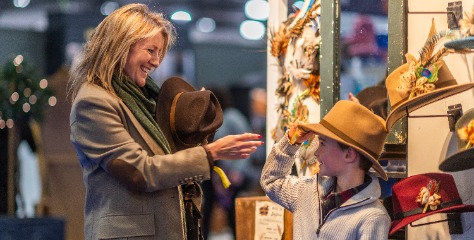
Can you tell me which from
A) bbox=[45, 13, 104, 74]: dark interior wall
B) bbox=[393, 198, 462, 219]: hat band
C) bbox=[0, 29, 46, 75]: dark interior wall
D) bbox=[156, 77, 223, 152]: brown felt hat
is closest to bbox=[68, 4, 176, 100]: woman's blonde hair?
bbox=[156, 77, 223, 152]: brown felt hat

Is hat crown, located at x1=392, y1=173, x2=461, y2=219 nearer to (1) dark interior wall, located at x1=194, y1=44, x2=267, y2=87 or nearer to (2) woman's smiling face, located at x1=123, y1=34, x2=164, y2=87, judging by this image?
(2) woman's smiling face, located at x1=123, y1=34, x2=164, y2=87

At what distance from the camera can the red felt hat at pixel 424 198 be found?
3.23m

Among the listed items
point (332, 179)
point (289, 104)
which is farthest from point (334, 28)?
point (332, 179)

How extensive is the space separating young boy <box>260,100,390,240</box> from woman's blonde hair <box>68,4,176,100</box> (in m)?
0.63

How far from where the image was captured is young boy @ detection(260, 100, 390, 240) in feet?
10.2

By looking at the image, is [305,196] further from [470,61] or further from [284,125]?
[284,125]

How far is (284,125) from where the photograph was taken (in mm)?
4500

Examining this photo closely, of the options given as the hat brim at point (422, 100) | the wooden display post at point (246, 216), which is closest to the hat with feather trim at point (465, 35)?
the hat brim at point (422, 100)

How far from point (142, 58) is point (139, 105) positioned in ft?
0.53

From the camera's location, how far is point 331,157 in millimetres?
3172

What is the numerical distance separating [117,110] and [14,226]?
3141 millimetres

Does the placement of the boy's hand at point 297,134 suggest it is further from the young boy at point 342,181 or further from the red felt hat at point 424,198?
the red felt hat at point 424,198

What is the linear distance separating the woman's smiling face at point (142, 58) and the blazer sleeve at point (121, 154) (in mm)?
154

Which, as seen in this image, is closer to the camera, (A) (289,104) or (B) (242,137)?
(B) (242,137)
